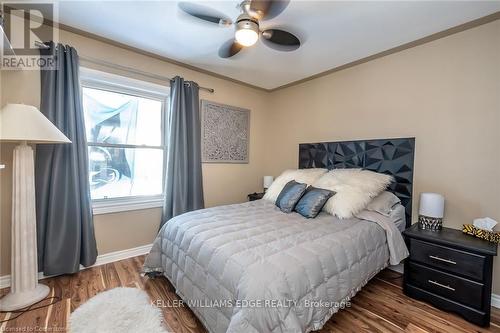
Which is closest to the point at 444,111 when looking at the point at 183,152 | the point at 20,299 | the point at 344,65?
the point at 344,65

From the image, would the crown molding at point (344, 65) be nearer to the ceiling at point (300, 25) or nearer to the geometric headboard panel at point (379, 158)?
the ceiling at point (300, 25)

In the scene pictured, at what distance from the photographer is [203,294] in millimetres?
1453

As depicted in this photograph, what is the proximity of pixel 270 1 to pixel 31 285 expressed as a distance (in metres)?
2.85

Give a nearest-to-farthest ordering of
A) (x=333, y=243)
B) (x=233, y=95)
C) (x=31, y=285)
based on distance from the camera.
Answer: (x=333, y=243) → (x=31, y=285) → (x=233, y=95)

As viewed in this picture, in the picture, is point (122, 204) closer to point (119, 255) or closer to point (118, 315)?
point (119, 255)

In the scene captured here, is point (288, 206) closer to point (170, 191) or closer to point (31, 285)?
point (170, 191)

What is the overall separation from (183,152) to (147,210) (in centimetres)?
87

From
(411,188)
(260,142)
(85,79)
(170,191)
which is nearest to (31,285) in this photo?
(170,191)

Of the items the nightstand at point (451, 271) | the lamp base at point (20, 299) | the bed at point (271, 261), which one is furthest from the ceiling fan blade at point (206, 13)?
the lamp base at point (20, 299)

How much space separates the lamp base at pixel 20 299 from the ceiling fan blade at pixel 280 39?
282 centimetres

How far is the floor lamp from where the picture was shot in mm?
1689

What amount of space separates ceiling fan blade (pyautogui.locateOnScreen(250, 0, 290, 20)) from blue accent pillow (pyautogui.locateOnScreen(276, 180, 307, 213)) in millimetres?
1617

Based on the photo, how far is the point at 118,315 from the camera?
1649 millimetres

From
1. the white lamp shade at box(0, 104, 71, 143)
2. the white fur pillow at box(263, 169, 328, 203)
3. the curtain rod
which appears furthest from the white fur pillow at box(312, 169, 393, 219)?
the white lamp shade at box(0, 104, 71, 143)
